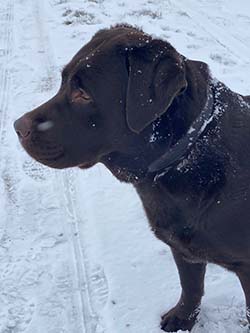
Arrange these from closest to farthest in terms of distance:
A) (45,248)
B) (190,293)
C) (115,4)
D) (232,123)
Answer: (232,123)
(190,293)
(45,248)
(115,4)

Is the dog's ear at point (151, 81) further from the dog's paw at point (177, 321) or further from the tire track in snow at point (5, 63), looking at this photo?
the tire track in snow at point (5, 63)

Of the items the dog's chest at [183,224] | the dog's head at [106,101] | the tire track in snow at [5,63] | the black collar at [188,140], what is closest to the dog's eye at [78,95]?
the dog's head at [106,101]

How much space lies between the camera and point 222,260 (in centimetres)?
240

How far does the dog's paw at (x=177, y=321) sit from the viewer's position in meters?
2.96

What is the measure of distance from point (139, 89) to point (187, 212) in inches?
22.6

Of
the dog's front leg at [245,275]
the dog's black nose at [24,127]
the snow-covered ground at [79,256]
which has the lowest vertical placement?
the snow-covered ground at [79,256]

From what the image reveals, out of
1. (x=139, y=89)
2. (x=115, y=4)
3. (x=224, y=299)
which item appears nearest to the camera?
(x=139, y=89)

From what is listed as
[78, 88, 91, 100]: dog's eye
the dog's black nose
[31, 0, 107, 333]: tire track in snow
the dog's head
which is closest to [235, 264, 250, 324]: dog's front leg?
the dog's head

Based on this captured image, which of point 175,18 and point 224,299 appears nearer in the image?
point 224,299

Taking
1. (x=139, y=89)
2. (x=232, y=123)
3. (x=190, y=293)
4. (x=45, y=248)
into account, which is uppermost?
(x=139, y=89)

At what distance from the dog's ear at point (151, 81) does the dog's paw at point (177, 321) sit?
4.09 ft

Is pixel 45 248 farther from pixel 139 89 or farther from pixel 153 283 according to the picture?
pixel 139 89

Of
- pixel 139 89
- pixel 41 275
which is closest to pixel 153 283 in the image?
pixel 41 275

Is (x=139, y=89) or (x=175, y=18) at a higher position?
(x=139, y=89)
